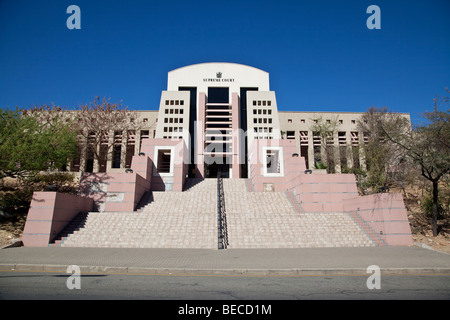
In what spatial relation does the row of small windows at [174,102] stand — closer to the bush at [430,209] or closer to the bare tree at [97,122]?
the bare tree at [97,122]

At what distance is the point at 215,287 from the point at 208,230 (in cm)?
840

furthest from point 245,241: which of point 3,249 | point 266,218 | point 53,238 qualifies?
point 3,249

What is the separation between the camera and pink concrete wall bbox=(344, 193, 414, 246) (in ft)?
44.0

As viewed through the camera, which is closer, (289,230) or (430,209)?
(289,230)

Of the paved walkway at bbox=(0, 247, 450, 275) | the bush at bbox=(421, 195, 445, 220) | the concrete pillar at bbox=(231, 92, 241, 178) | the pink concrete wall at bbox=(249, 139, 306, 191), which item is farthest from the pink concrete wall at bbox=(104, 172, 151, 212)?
the concrete pillar at bbox=(231, 92, 241, 178)

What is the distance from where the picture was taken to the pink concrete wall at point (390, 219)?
44.0ft

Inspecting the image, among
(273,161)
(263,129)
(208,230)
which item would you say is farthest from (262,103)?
(208,230)

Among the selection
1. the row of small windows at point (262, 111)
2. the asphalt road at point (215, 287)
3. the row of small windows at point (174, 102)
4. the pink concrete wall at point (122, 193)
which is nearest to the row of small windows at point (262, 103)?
the row of small windows at point (262, 111)

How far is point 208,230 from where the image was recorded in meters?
14.2

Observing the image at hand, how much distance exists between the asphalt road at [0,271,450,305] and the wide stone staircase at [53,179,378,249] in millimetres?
5981

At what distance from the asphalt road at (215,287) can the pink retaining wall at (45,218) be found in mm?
6450

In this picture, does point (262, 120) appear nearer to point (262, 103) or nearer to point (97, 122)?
point (262, 103)

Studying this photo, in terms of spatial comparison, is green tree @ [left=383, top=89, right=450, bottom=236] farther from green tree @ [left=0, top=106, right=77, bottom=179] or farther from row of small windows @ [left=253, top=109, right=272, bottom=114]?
row of small windows @ [left=253, top=109, right=272, bottom=114]
